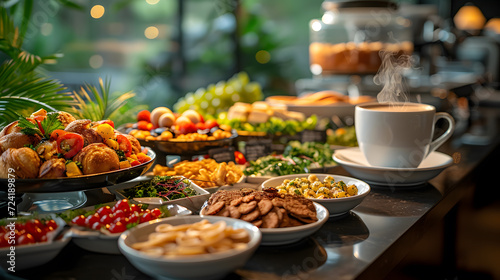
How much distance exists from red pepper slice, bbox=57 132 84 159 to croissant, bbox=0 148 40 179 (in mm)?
79

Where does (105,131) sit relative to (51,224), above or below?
above

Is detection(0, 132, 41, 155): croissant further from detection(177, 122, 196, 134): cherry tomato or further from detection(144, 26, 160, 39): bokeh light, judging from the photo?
detection(144, 26, 160, 39): bokeh light

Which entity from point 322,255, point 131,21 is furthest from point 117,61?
point 322,255

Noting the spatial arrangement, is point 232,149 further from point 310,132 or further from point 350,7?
point 350,7

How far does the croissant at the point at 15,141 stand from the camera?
132 cm

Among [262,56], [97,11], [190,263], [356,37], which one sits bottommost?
[190,263]

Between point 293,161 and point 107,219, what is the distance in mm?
947

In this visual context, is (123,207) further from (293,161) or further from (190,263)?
(293,161)

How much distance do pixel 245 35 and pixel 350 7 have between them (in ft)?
7.19

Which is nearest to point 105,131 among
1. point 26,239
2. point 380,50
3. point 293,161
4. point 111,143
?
point 111,143

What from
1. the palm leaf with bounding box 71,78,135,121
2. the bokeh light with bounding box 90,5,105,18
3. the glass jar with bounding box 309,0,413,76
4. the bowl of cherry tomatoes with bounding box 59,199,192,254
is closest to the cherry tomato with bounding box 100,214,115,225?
the bowl of cherry tomatoes with bounding box 59,199,192,254

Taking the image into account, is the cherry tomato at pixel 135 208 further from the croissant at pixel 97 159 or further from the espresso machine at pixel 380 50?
the espresso machine at pixel 380 50

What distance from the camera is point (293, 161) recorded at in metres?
1.91

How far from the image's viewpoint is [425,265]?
1.87 metres
